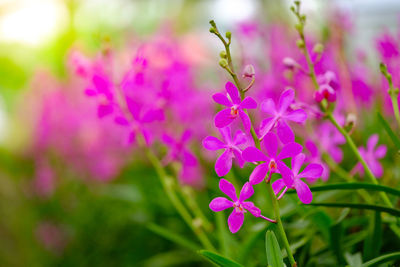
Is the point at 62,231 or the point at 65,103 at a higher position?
the point at 65,103

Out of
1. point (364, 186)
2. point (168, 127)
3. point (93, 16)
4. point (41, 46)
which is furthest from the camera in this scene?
point (93, 16)

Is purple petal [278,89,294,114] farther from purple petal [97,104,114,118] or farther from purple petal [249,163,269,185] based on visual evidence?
purple petal [97,104,114,118]

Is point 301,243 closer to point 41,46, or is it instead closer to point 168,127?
point 168,127

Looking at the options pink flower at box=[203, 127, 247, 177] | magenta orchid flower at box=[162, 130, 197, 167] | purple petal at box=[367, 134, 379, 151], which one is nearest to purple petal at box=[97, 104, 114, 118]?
magenta orchid flower at box=[162, 130, 197, 167]

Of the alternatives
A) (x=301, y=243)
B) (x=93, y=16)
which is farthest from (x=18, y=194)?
(x=93, y=16)

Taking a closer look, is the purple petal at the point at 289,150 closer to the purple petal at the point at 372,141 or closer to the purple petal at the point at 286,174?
the purple petal at the point at 286,174

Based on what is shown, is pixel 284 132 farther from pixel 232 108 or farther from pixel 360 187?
pixel 360 187

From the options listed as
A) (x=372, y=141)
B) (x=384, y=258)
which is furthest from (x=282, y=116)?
(x=372, y=141)
